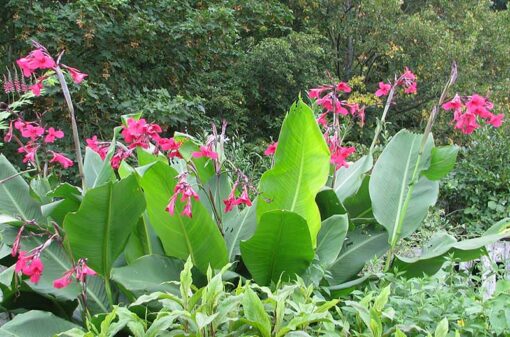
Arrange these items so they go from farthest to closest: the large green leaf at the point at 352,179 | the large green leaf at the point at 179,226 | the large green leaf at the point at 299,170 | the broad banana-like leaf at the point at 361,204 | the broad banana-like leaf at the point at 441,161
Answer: the large green leaf at the point at 352,179
the broad banana-like leaf at the point at 361,204
the broad banana-like leaf at the point at 441,161
the large green leaf at the point at 299,170
the large green leaf at the point at 179,226

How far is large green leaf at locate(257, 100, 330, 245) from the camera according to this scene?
7.63 ft

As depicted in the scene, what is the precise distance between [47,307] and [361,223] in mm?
1367

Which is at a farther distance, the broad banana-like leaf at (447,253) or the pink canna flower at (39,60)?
the broad banana-like leaf at (447,253)

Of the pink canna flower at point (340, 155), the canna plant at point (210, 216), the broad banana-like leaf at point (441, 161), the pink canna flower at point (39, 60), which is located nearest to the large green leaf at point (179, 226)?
the canna plant at point (210, 216)

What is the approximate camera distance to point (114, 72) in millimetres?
7453

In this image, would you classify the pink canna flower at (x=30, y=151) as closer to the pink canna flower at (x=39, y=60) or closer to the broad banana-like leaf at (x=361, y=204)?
the pink canna flower at (x=39, y=60)

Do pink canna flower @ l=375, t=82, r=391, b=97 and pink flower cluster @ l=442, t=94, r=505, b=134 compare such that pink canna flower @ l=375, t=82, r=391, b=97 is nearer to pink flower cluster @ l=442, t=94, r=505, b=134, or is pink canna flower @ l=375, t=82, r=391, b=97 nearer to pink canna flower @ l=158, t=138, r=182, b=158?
pink flower cluster @ l=442, t=94, r=505, b=134

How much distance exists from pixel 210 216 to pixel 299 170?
15.2 inches

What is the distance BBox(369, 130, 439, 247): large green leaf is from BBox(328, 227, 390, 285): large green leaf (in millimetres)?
118

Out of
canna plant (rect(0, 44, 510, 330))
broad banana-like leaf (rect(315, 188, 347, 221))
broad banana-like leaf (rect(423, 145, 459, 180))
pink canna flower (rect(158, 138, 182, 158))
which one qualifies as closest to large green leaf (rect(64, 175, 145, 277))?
canna plant (rect(0, 44, 510, 330))

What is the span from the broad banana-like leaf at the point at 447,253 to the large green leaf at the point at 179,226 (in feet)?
2.42

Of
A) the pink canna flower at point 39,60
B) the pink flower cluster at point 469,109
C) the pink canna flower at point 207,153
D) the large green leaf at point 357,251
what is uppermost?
the pink canna flower at point 39,60

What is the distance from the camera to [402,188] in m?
2.63

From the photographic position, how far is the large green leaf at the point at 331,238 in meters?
2.36
